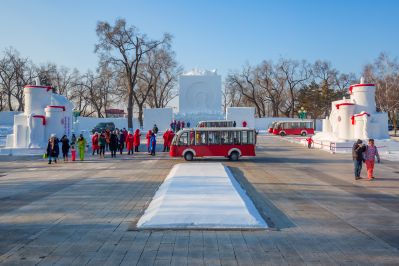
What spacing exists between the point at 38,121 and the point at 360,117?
20.9m

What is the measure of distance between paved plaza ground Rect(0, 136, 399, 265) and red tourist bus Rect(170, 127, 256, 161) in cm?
575

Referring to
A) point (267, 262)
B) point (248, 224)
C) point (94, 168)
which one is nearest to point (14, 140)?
point (94, 168)

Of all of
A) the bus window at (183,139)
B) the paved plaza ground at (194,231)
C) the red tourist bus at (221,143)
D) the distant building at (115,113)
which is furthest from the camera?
the distant building at (115,113)

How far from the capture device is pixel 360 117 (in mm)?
29109

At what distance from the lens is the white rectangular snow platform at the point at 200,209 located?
830cm

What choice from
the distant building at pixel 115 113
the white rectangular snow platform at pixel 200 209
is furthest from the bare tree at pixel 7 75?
the white rectangular snow platform at pixel 200 209

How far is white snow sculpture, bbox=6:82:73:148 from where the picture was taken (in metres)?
27.5

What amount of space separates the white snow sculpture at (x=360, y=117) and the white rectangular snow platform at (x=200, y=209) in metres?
18.7

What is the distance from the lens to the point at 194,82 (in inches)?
2467

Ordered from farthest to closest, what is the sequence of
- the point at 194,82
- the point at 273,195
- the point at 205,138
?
the point at 194,82 → the point at 205,138 → the point at 273,195

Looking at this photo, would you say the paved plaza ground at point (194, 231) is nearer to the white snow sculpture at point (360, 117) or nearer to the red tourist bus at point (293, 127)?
the white snow sculpture at point (360, 117)

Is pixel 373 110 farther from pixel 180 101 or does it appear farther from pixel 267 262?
pixel 180 101

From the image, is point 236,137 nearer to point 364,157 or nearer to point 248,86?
point 364,157

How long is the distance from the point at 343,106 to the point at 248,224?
23668mm
